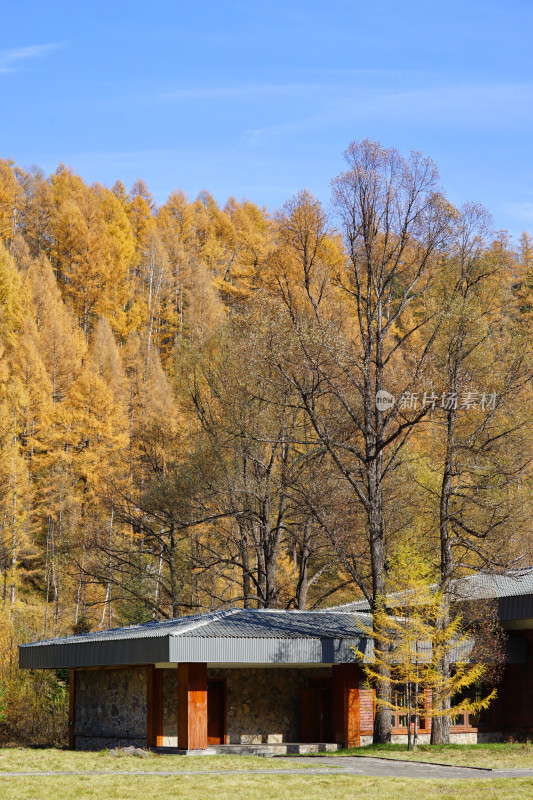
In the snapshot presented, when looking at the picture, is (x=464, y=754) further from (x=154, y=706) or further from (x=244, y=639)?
(x=154, y=706)

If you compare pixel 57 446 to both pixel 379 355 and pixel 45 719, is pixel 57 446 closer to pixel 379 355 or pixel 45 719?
pixel 45 719

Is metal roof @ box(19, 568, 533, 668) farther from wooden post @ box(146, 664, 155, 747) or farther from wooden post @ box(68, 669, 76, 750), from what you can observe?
wooden post @ box(68, 669, 76, 750)

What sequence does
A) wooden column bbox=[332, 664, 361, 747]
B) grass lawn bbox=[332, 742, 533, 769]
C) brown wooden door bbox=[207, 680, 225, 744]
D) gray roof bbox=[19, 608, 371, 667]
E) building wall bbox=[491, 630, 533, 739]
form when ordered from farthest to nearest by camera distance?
building wall bbox=[491, 630, 533, 739] → wooden column bbox=[332, 664, 361, 747] → brown wooden door bbox=[207, 680, 225, 744] → gray roof bbox=[19, 608, 371, 667] → grass lawn bbox=[332, 742, 533, 769]

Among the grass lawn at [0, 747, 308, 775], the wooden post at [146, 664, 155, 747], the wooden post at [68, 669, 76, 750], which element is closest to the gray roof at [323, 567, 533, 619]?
the grass lawn at [0, 747, 308, 775]

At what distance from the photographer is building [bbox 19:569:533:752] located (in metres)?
22.6

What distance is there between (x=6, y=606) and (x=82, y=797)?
20.9 m

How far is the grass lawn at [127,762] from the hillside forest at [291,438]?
676 centimetres

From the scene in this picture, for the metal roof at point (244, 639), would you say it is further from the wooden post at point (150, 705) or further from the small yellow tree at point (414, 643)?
the wooden post at point (150, 705)

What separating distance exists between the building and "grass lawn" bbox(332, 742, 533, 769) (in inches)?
74.1

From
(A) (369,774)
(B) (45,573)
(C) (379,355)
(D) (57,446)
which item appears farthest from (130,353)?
(A) (369,774)

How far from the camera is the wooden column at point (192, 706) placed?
72.2 ft

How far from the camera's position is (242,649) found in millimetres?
22781

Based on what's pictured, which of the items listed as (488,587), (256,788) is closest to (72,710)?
(488,587)

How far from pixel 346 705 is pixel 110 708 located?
665 centimetres
